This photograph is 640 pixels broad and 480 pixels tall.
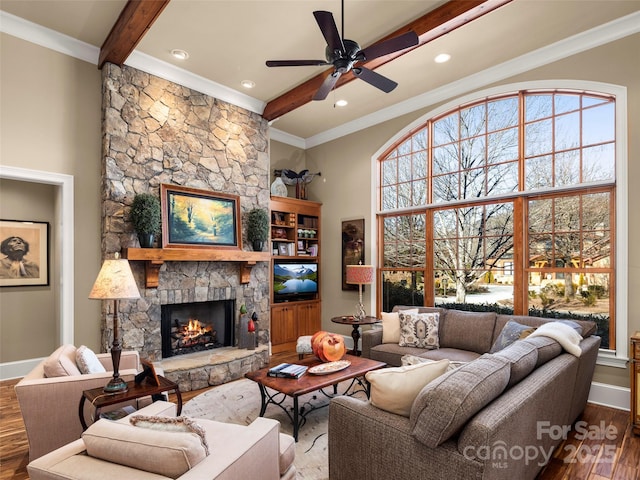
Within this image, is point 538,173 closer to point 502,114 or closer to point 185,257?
point 502,114

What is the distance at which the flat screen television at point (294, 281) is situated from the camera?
5758 mm

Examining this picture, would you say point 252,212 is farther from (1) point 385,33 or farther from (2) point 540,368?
(2) point 540,368

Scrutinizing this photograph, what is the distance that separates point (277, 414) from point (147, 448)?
2.10 meters

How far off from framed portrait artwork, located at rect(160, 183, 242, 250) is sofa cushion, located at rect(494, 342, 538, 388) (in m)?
3.55

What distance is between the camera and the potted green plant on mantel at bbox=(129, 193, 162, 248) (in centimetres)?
390

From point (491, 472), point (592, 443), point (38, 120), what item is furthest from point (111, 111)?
point (592, 443)

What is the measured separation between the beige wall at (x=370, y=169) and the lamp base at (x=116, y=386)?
3.80 m

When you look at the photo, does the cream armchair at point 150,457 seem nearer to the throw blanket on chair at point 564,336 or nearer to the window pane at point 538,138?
the throw blanket on chair at point 564,336

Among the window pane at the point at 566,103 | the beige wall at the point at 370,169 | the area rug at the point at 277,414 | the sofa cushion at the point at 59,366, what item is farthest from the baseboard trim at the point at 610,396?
the sofa cushion at the point at 59,366

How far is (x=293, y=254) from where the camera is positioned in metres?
6.01

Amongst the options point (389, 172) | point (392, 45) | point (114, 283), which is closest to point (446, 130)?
point (389, 172)

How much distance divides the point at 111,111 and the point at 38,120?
0.67 meters

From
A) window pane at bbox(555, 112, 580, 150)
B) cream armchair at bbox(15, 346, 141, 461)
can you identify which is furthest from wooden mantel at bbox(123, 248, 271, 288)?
window pane at bbox(555, 112, 580, 150)

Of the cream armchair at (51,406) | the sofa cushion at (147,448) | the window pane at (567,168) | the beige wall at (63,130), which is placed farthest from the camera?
the window pane at (567,168)
